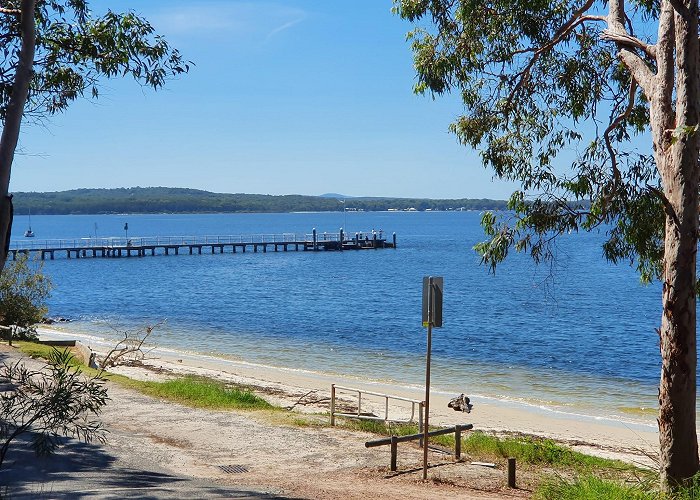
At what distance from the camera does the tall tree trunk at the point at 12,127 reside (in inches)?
279

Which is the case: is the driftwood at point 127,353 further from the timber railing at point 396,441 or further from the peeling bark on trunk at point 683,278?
the peeling bark on trunk at point 683,278

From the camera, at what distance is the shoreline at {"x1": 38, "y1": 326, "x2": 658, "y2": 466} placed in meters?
19.0

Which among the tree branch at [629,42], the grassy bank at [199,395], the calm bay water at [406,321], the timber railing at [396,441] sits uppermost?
the tree branch at [629,42]

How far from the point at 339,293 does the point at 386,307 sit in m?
9.67

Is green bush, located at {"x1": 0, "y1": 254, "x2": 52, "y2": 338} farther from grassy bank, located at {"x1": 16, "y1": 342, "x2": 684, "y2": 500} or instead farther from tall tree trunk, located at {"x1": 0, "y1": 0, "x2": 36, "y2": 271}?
Result: tall tree trunk, located at {"x1": 0, "y1": 0, "x2": 36, "y2": 271}

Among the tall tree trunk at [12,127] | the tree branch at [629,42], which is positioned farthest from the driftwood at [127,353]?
the tree branch at [629,42]

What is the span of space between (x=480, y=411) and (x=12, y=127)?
18141 mm

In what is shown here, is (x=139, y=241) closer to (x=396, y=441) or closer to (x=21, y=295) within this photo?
(x=21, y=295)

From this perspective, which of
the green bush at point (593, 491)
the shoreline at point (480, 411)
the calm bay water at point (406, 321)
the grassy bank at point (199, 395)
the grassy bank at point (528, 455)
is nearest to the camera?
the green bush at point (593, 491)

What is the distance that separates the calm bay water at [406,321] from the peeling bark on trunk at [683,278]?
8060 millimetres

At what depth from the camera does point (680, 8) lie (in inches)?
360

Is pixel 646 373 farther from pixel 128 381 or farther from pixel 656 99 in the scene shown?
pixel 656 99

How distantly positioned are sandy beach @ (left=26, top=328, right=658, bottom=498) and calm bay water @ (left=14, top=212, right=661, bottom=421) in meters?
2.87

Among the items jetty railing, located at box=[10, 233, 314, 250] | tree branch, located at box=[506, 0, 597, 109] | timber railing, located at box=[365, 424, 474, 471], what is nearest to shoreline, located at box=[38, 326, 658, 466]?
timber railing, located at box=[365, 424, 474, 471]
